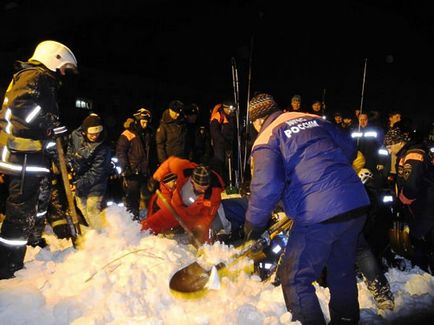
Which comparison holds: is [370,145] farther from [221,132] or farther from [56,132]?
[56,132]

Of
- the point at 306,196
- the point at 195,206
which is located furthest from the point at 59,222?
the point at 306,196

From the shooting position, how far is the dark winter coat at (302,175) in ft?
9.43

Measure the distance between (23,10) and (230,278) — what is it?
567 centimetres

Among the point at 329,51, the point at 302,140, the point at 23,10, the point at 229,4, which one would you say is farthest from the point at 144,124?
the point at 329,51

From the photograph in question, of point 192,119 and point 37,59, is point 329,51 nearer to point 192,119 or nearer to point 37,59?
point 192,119

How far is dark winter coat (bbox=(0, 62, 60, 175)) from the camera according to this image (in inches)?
140

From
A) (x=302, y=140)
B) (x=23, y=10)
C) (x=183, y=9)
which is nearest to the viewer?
(x=302, y=140)

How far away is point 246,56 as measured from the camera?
15.7 metres

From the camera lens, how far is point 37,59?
3775 millimetres

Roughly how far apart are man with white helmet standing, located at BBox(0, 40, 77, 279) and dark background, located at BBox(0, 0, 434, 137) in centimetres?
645

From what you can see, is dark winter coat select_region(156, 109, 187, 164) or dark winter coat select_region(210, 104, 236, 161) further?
dark winter coat select_region(210, 104, 236, 161)

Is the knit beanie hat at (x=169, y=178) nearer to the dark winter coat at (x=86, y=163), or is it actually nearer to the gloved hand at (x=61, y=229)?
the dark winter coat at (x=86, y=163)

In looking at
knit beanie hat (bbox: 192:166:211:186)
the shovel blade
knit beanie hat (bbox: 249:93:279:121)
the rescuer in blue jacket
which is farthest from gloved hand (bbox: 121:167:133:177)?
the rescuer in blue jacket

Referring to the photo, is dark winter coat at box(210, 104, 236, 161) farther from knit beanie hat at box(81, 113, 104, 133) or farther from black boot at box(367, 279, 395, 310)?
black boot at box(367, 279, 395, 310)
